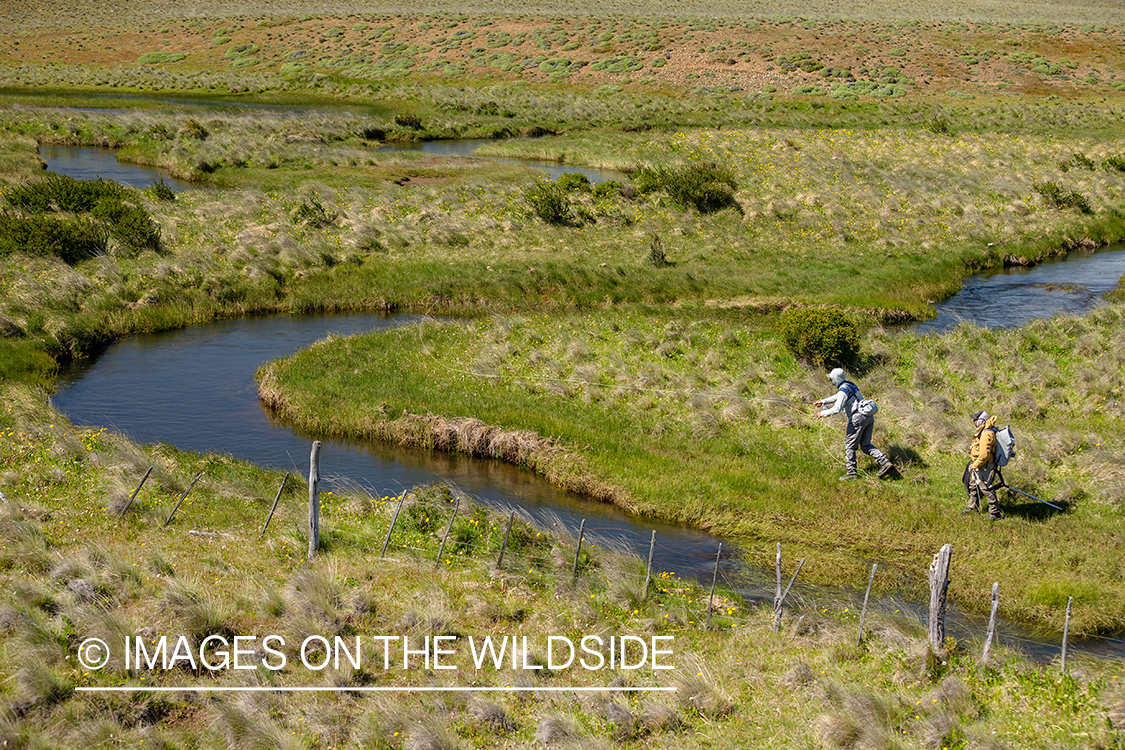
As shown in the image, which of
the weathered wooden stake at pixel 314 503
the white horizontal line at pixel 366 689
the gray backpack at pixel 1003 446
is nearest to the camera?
the white horizontal line at pixel 366 689

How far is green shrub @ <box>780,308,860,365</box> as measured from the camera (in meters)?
23.3

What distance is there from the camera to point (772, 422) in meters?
21.0

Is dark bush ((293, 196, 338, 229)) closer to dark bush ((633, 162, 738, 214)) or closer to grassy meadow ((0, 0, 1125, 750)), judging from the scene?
grassy meadow ((0, 0, 1125, 750))

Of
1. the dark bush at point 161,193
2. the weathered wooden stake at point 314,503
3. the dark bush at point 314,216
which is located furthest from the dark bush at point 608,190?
the weathered wooden stake at point 314,503

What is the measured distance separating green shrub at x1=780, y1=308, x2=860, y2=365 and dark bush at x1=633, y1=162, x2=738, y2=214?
54.9 feet

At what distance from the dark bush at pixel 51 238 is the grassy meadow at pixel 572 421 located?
0.41ft

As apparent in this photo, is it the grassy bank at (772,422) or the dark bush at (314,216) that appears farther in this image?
the dark bush at (314,216)

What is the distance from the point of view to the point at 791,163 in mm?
48406

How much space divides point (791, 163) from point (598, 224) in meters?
15.1

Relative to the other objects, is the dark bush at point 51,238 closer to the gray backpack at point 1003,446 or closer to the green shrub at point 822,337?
the green shrub at point 822,337

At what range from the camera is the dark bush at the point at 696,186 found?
132ft

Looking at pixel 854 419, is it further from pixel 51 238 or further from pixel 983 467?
pixel 51 238

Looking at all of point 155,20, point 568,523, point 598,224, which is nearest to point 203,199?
point 598,224

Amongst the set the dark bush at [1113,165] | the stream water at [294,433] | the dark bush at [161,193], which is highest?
the dark bush at [1113,165]
